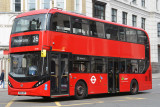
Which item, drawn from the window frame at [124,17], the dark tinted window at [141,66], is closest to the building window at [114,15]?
the window frame at [124,17]

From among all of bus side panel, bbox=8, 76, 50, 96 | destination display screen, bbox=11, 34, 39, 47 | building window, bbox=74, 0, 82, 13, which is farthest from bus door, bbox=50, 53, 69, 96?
building window, bbox=74, 0, 82, 13

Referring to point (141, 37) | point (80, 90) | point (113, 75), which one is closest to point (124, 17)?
point (141, 37)

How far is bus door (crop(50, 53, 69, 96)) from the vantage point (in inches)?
591

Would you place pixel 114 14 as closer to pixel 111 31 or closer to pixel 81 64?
pixel 111 31

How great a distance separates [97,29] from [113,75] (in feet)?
10.1

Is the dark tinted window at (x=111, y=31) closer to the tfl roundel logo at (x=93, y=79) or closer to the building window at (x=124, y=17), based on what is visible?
the tfl roundel logo at (x=93, y=79)

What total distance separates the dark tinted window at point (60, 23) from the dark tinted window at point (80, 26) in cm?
48

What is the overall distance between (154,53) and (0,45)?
26800 mm

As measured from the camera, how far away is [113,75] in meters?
19.3

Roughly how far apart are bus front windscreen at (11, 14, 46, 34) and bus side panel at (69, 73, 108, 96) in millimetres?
2946

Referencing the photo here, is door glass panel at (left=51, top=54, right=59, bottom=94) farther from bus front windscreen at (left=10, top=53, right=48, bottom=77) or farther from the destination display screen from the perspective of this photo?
the destination display screen

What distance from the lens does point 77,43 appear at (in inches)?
653

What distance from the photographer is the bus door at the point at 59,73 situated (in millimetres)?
15023

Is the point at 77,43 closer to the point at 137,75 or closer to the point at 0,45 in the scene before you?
the point at 137,75
